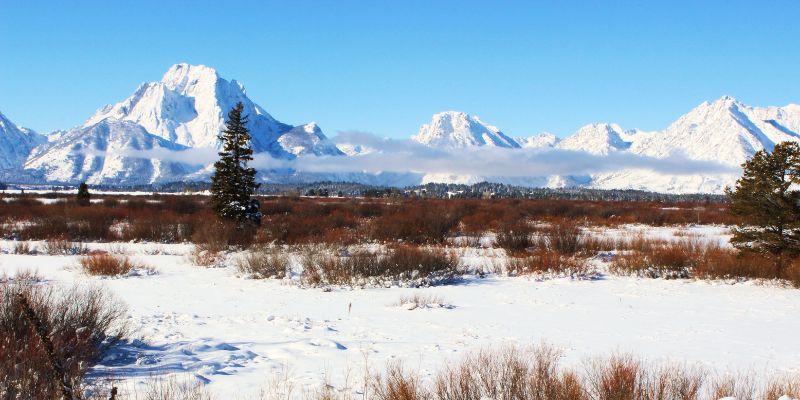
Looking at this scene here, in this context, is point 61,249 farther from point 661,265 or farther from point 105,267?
point 661,265

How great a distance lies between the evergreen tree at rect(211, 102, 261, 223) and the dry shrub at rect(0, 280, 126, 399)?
18886 mm

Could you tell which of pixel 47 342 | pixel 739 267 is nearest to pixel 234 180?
pixel 739 267

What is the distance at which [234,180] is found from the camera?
91.9 ft

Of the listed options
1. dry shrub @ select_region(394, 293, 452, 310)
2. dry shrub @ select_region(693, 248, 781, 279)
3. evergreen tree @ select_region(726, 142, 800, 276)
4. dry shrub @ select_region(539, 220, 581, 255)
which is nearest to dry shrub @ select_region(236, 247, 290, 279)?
dry shrub @ select_region(394, 293, 452, 310)

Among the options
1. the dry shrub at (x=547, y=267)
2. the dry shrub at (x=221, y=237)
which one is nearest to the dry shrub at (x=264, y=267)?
the dry shrub at (x=221, y=237)

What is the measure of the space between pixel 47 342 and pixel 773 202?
18.4 m

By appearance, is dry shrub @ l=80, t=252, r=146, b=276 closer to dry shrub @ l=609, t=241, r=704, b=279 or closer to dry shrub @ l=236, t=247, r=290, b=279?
dry shrub @ l=236, t=247, r=290, b=279

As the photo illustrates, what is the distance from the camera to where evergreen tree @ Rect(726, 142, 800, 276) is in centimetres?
1605

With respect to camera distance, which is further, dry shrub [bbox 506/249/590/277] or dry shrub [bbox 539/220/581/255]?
dry shrub [bbox 539/220/581/255]

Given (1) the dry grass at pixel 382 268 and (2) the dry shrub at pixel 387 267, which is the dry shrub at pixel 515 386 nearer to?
(1) the dry grass at pixel 382 268

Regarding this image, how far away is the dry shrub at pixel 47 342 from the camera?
455cm

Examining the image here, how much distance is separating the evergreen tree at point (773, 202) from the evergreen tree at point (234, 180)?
21.0 metres

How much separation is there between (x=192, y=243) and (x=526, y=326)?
21194mm

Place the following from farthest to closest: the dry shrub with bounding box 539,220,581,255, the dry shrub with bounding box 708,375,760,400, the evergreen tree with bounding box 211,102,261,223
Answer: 1. the evergreen tree with bounding box 211,102,261,223
2. the dry shrub with bounding box 539,220,581,255
3. the dry shrub with bounding box 708,375,760,400
